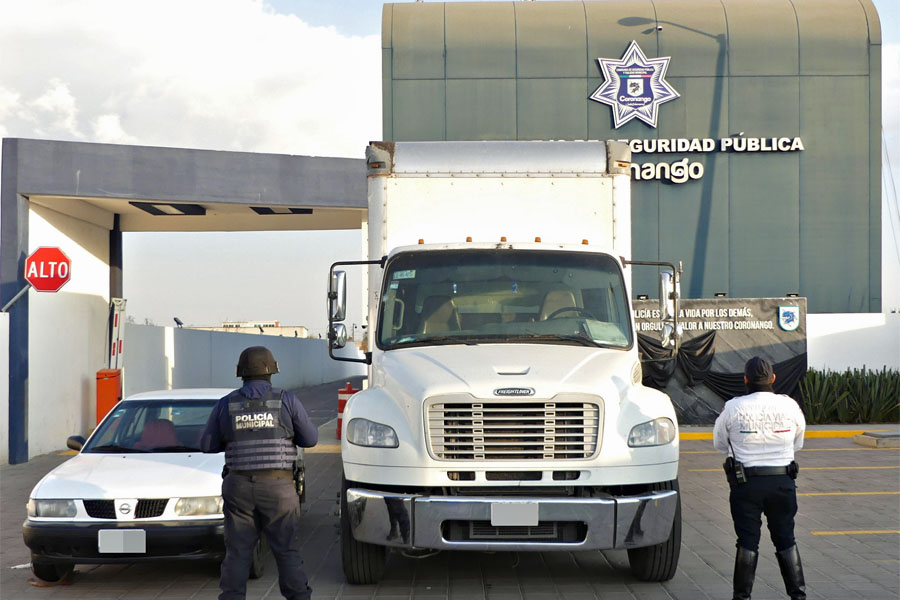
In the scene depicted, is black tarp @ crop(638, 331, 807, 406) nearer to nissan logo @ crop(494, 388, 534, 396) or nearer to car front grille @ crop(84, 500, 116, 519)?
nissan logo @ crop(494, 388, 534, 396)

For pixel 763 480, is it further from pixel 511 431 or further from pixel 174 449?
pixel 174 449

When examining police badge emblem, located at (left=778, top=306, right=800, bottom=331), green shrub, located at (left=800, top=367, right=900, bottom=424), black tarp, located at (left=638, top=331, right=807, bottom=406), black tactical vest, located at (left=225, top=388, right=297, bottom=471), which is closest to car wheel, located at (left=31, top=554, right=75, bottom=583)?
black tactical vest, located at (left=225, top=388, right=297, bottom=471)

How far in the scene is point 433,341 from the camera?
788cm

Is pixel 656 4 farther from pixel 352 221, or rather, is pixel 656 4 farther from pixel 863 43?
pixel 352 221

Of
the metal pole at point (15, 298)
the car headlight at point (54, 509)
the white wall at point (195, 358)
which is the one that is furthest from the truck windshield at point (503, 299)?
the white wall at point (195, 358)

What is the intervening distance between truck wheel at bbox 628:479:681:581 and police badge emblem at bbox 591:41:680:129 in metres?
18.7

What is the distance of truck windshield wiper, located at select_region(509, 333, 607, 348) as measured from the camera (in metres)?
7.79

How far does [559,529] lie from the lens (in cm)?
679

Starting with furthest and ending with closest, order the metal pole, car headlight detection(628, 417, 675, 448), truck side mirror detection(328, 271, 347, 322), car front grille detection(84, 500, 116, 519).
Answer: the metal pole, truck side mirror detection(328, 271, 347, 322), car front grille detection(84, 500, 116, 519), car headlight detection(628, 417, 675, 448)

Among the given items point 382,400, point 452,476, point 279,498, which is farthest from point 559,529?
point 279,498

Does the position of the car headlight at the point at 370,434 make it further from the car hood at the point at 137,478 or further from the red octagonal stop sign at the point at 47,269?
the red octagonal stop sign at the point at 47,269

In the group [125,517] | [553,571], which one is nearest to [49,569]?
[125,517]

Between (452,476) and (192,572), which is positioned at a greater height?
(452,476)

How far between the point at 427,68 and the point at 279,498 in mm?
20171
